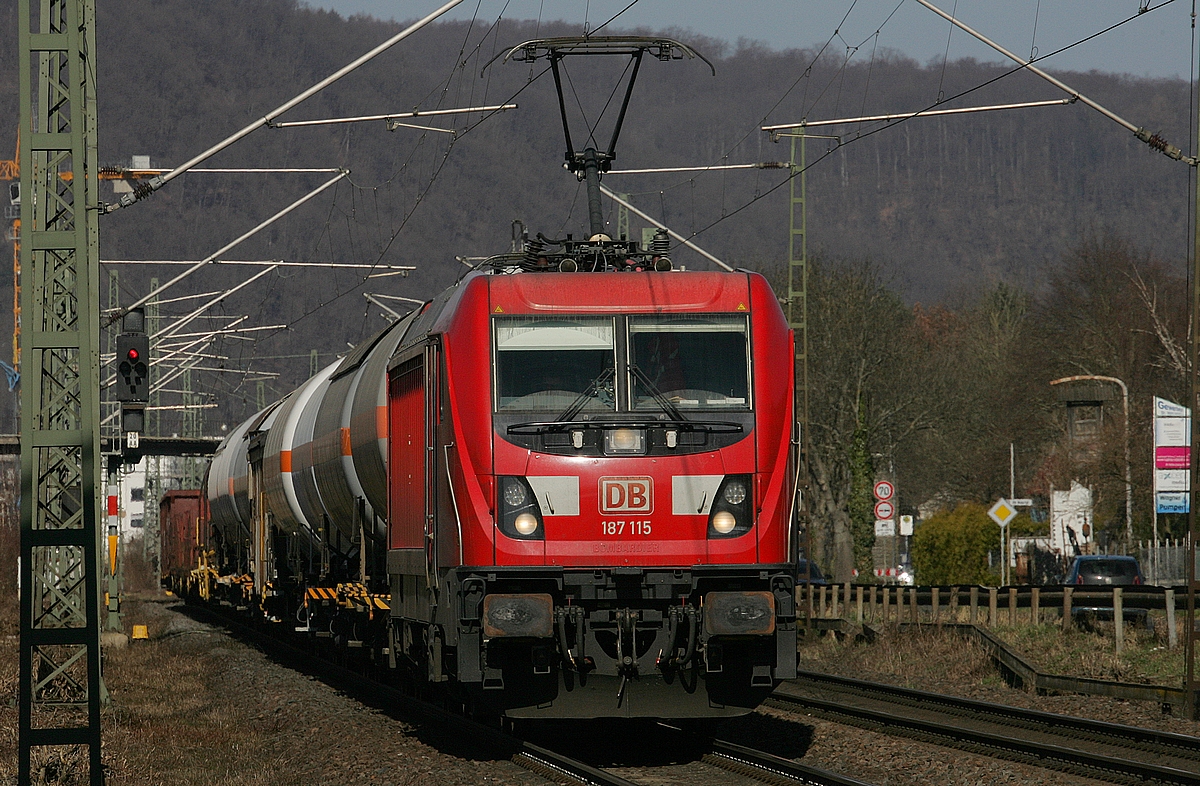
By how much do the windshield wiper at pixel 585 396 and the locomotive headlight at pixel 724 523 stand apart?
4.17ft

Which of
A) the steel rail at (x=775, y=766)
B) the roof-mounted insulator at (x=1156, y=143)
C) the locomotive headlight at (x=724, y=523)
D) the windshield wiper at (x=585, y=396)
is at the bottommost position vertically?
the steel rail at (x=775, y=766)

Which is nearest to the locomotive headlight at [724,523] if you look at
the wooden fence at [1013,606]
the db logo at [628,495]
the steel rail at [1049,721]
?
the db logo at [628,495]

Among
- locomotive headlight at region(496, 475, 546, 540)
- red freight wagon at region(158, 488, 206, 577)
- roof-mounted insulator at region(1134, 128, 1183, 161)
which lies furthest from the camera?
red freight wagon at region(158, 488, 206, 577)

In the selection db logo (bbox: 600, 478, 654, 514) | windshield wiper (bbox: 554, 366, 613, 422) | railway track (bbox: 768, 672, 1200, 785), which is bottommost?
railway track (bbox: 768, 672, 1200, 785)

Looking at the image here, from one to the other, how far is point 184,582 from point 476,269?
36016 millimetres

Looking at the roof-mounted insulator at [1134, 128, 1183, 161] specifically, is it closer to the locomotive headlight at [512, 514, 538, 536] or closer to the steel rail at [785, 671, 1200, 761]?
the steel rail at [785, 671, 1200, 761]

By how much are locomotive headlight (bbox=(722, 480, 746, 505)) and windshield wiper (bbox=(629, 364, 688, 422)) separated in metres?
0.58

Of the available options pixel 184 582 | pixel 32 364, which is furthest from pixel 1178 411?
pixel 184 582

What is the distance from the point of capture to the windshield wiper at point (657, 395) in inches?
459

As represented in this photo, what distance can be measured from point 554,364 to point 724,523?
173cm

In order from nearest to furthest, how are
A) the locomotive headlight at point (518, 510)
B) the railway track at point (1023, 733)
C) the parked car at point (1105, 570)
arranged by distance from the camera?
the locomotive headlight at point (518, 510)
the railway track at point (1023, 733)
the parked car at point (1105, 570)

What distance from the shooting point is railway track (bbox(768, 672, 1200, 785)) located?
1179 cm

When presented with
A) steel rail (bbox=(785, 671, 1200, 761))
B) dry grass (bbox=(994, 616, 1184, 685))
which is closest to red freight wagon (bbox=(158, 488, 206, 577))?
dry grass (bbox=(994, 616, 1184, 685))

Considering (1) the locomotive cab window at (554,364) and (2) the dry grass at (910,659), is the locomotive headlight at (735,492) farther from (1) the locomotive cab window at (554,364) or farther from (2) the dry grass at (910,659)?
(2) the dry grass at (910,659)
